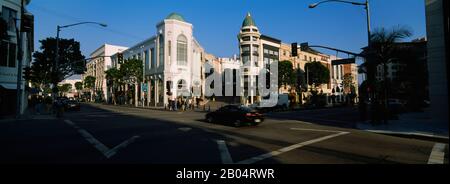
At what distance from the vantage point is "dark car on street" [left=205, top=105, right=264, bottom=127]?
15.6m

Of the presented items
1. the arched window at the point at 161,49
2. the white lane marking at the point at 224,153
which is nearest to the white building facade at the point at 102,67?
the arched window at the point at 161,49

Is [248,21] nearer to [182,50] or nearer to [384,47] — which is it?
[182,50]

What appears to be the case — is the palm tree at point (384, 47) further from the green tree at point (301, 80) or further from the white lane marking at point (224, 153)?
the green tree at point (301, 80)

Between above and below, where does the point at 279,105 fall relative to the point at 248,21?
below

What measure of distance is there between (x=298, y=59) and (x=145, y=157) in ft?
215

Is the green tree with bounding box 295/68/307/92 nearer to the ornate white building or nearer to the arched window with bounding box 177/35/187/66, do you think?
the ornate white building

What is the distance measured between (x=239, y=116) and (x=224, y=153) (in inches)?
318

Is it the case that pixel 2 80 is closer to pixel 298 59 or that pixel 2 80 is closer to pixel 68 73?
pixel 68 73

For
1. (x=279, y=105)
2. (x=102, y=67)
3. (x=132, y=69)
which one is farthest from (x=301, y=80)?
(x=102, y=67)

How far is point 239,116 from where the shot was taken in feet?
51.8

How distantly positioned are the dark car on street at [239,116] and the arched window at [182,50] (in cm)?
3322

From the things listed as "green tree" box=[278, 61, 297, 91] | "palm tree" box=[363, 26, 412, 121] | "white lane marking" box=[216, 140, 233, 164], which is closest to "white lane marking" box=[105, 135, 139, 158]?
"white lane marking" box=[216, 140, 233, 164]

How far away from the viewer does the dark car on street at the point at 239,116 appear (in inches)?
615

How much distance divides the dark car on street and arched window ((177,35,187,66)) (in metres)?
33.2
